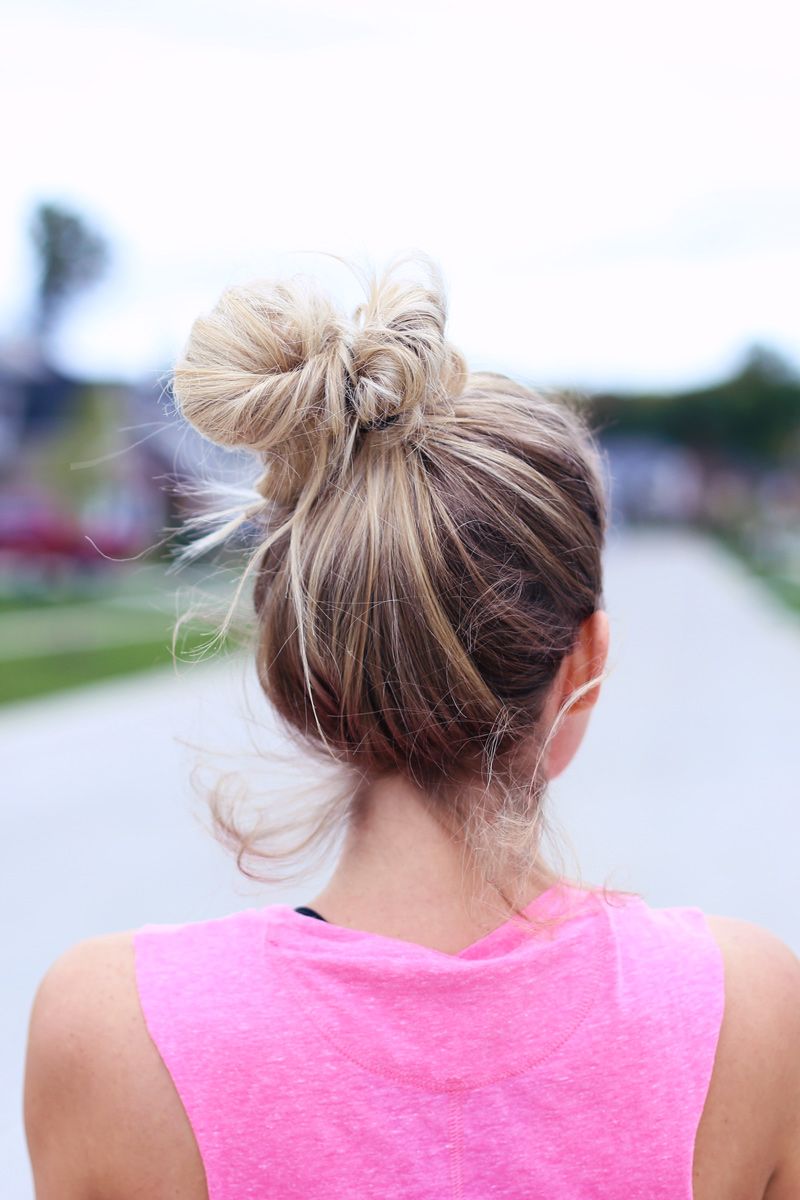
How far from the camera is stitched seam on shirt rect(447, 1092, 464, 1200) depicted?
931mm

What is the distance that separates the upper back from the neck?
Answer: 0.05 meters

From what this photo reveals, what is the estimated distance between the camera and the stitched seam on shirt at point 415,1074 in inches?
36.5

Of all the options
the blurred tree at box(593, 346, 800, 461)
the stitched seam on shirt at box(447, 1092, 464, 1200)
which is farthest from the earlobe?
the blurred tree at box(593, 346, 800, 461)

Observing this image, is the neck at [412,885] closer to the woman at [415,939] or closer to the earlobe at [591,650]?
the woman at [415,939]

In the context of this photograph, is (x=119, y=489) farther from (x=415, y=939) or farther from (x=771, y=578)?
(x=415, y=939)

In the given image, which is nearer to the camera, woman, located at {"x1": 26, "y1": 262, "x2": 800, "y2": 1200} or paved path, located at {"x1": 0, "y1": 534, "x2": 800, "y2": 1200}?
woman, located at {"x1": 26, "y1": 262, "x2": 800, "y2": 1200}

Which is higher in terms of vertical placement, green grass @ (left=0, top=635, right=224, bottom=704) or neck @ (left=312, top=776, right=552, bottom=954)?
neck @ (left=312, top=776, right=552, bottom=954)

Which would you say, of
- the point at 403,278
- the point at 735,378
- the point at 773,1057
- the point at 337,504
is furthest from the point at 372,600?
the point at 735,378

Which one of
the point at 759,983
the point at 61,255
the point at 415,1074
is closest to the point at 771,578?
the point at 759,983

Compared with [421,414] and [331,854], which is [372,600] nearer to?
[421,414]

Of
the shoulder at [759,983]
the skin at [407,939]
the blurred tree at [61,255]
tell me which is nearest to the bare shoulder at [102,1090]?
the skin at [407,939]

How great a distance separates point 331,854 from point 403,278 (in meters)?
0.75

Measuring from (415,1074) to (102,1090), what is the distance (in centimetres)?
30

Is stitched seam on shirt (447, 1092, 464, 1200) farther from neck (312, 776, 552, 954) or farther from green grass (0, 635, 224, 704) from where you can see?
green grass (0, 635, 224, 704)
